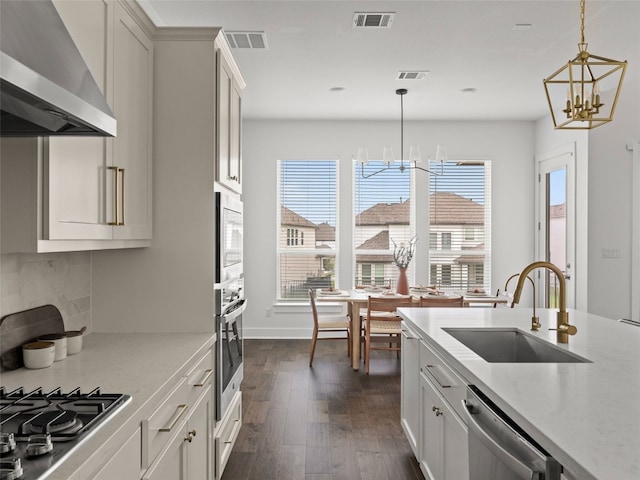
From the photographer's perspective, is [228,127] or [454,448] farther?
[228,127]

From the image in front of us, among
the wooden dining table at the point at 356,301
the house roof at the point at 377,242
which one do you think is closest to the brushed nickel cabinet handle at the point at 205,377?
the wooden dining table at the point at 356,301

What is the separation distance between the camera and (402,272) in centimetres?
496

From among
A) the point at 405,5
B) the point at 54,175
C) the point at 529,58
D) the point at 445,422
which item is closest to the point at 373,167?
the point at 529,58

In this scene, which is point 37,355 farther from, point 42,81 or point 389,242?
point 389,242

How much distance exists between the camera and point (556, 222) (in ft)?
18.9

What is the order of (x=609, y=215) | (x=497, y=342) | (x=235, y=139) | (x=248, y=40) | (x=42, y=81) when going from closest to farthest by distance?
(x=42, y=81), (x=497, y=342), (x=235, y=139), (x=248, y=40), (x=609, y=215)

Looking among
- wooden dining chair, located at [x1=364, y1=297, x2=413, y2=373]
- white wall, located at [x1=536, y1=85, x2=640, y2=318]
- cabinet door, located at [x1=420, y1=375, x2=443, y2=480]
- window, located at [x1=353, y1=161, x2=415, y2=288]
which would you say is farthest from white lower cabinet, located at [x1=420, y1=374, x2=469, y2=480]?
window, located at [x1=353, y1=161, x2=415, y2=288]

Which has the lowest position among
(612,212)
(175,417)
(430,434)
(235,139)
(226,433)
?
(226,433)

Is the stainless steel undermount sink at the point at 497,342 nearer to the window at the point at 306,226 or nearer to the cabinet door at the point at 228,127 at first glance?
the cabinet door at the point at 228,127

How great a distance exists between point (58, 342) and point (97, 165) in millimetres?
709

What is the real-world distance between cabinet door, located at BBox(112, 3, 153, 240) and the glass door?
480 cm

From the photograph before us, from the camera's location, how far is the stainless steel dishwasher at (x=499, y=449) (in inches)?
43.9

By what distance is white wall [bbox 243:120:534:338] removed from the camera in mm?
6191

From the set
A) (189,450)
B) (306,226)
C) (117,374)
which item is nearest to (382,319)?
(306,226)
